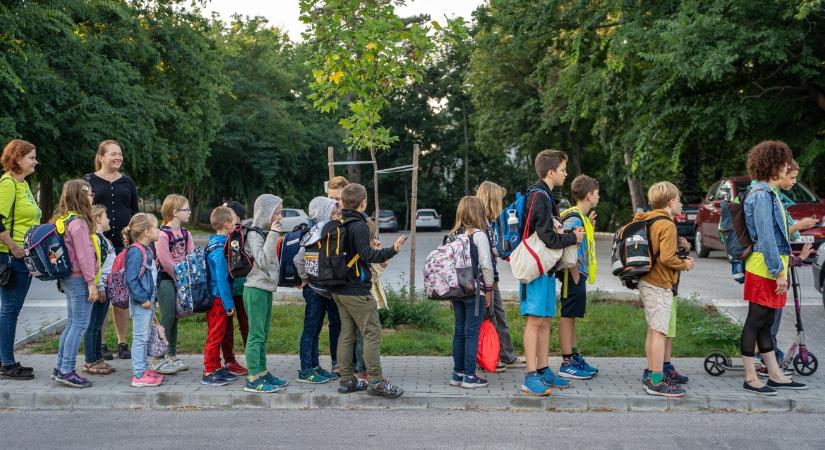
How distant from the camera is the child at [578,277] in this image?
6771 mm

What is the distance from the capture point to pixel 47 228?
6676 millimetres

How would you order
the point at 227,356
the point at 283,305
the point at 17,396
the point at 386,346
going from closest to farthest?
the point at 17,396, the point at 227,356, the point at 386,346, the point at 283,305

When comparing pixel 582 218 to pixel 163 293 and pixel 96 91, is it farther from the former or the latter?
pixel 96 91

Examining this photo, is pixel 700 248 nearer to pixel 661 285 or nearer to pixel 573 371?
pixel 573 371

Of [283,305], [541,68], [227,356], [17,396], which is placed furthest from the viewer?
[541,68]

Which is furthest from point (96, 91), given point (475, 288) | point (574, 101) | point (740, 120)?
point (475, 288)

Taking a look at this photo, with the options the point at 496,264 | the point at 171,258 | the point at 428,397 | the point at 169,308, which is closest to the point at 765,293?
the point at 496,264

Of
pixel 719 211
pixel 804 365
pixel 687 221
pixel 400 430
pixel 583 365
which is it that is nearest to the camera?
pixel 400 430

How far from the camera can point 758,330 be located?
6527 mm

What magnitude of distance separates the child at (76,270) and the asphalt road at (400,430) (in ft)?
1.77

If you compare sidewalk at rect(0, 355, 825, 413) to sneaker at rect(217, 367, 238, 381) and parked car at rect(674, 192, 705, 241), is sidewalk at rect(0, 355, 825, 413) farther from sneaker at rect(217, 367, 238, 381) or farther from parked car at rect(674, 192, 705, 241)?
parked car at rect(674, 192, 705, 241)

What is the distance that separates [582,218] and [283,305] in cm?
547

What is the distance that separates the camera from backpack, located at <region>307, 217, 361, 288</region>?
632 centimetres

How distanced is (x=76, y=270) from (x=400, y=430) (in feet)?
9.85
